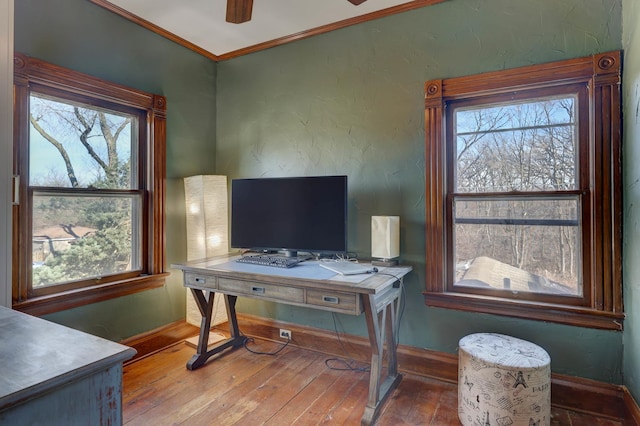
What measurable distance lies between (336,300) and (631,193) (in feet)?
5.31

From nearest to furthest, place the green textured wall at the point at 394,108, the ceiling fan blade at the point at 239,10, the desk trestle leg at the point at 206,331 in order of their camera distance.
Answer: the ceiling fan blade at the point at 239,10 < the green textured wall at the point at 394,108 < the desk trestle leg at the point at 206,331

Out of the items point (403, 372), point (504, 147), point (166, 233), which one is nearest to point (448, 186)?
point (504, 147)

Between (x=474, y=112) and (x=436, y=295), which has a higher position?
(x=474, y=112)

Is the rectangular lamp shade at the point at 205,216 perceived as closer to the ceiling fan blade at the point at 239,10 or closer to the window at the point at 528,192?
the ceiling fan blade at the point at 239,10

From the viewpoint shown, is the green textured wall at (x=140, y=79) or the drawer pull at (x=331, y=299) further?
the green textured wall at (x=140, y=79)

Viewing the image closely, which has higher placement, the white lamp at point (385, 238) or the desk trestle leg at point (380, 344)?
the white lamp at point (385, 238)

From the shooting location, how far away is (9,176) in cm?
140

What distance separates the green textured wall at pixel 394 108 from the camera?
2020 millimetres

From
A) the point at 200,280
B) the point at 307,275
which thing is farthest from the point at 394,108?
the point at 200,280

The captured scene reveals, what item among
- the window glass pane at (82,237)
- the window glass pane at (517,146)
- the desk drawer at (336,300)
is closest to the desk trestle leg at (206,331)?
the window glass pane at (82,237)

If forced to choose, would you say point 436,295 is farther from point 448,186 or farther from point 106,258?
point 106,258

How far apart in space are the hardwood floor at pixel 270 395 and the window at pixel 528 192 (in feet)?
1.95

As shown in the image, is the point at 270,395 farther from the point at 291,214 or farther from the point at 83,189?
the point at 83,189

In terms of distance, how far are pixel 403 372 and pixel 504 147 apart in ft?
5.43
